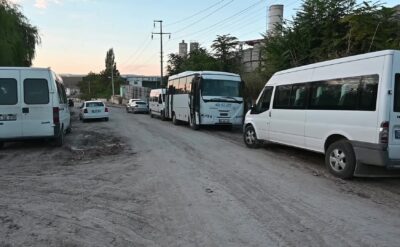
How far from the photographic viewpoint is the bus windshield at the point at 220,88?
1989 centimetres

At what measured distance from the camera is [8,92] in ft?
41.0

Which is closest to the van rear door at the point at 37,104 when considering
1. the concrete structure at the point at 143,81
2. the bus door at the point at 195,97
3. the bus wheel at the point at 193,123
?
the bus door at the point at 195,97

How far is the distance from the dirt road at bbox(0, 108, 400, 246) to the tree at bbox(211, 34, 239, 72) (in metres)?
23.5

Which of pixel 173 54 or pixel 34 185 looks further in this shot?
pixel 173 54

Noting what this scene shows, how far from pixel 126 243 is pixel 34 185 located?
12.6 ft

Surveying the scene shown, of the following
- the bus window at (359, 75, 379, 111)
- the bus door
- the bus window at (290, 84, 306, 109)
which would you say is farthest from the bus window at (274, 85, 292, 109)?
the bus door

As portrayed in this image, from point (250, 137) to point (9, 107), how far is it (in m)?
7.47

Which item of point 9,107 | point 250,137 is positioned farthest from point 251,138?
point 9,107

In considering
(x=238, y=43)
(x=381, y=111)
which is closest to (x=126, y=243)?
(x=381, y=111)

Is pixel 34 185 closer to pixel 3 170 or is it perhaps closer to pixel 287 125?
pixel 3 170

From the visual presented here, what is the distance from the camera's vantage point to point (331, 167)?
8781 millimetres

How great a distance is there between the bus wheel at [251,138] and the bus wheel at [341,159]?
4.06 meters

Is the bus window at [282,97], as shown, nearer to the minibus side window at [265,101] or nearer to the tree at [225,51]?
the minibus side window at [265,101]

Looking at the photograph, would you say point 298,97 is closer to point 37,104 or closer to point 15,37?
point 37,104
